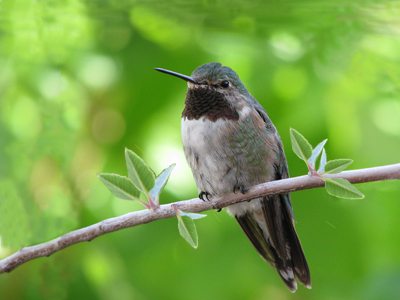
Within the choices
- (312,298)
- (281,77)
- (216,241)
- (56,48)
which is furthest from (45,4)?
(312,298)

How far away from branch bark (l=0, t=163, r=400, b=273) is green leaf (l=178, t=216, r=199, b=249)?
0.03m

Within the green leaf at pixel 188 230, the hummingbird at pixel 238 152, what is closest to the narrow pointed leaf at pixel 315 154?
the green leaf at pixel 188 230

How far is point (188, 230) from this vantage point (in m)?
0.45

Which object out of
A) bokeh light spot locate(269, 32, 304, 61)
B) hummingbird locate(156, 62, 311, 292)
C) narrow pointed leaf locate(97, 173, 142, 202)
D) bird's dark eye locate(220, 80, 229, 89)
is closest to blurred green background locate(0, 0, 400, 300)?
bokeh light spot locate(269, 32, 304, 61)

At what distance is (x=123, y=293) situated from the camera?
43.3 inches

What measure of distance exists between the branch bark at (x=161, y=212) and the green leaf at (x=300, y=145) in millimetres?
29

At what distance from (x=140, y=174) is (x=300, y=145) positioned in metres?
0.20

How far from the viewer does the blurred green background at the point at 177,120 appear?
0.99 metres

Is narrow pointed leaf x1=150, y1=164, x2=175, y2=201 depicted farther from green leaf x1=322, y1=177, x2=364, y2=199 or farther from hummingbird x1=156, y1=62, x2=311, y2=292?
hummingbird x1=156, y1=62, x2=311, y2=292

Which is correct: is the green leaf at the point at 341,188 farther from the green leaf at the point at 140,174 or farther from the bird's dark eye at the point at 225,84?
the bird's dark eye at the point at 225,84

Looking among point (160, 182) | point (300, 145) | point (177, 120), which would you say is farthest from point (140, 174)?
point (177, 120)

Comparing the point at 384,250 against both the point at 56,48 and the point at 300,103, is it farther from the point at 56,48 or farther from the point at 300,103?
the point at 56,48

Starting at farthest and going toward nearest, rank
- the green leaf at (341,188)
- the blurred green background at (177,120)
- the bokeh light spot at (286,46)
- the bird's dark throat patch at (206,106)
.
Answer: the bokeh light spot at (286,46), the blurred green background at (177,120), the bird's dark throat patch at (206,106), the green leaf at (341,188)

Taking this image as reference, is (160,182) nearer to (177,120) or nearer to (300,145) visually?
(300,145)
